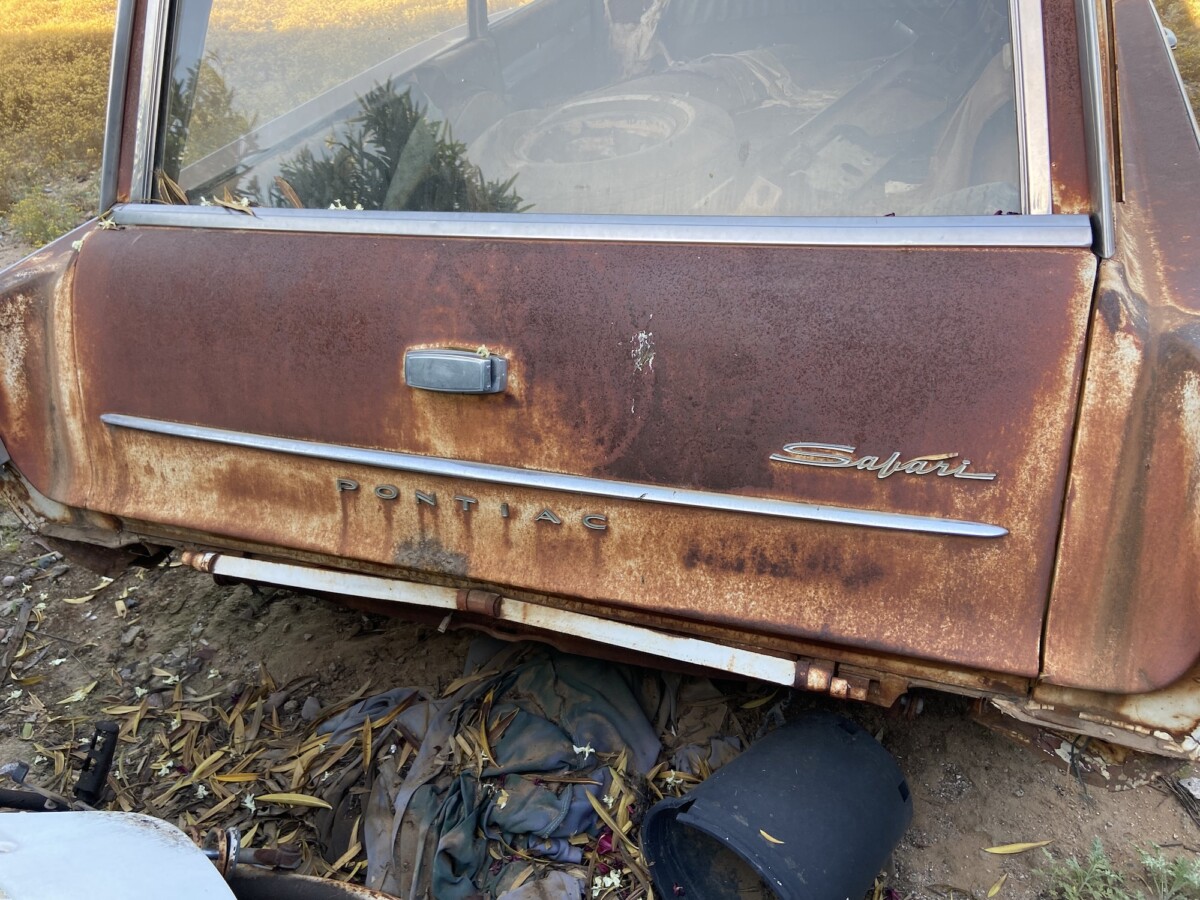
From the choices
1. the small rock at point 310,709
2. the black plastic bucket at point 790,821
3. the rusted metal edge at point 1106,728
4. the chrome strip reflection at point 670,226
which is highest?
the chrome strip reflection at point 670,226

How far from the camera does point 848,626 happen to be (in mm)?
1621

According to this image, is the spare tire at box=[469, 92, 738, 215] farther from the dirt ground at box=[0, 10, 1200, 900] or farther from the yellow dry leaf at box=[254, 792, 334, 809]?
the yellow dry leaf at box=[254, 792, 334, 809]

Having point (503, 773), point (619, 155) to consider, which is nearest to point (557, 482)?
point (619, 155)

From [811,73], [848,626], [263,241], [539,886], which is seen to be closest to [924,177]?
[811,73]

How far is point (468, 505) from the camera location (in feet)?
6.15

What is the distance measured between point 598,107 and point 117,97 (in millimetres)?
1181

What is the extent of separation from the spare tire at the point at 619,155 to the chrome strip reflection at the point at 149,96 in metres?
0.83

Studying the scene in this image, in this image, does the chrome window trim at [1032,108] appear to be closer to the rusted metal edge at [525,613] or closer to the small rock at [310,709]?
the rusted metal edge at [525,613]

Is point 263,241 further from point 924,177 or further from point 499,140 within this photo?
point 924,177

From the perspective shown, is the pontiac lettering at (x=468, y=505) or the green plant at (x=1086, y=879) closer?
the pontiac lettering at (x=468, y=505)

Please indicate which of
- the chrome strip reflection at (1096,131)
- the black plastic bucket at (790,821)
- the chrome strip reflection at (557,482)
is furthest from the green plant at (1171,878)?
the chrome strip reflection at (1096,131)

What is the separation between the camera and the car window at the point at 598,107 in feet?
5.69

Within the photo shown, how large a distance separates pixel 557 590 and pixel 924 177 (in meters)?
1.08

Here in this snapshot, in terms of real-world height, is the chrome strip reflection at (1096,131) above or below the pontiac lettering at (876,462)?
above
